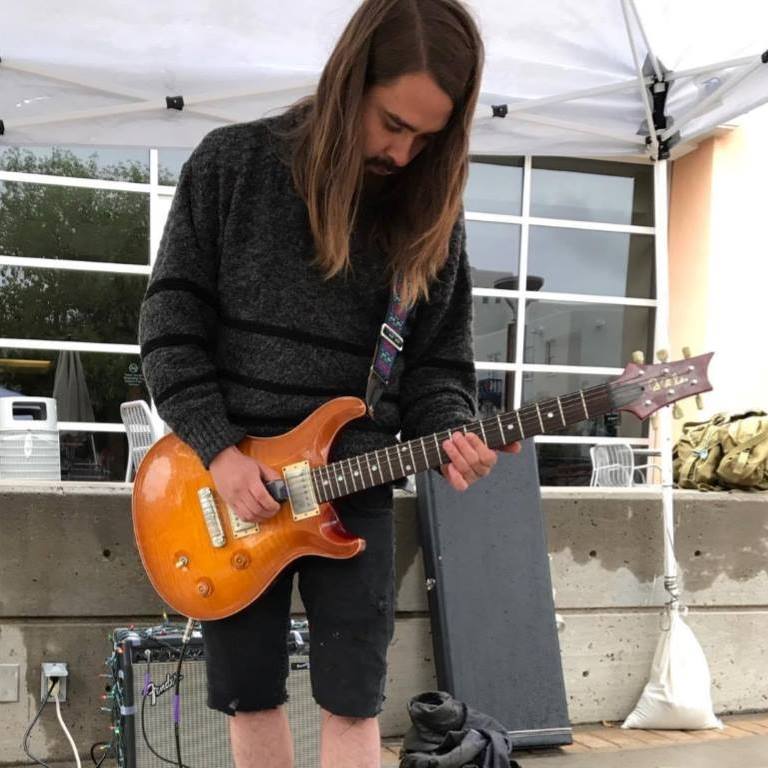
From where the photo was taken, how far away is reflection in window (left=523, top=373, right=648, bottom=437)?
814 cm

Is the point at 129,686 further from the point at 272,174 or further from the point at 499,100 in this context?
the point at 499,100

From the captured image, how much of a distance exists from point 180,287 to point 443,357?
25.5 inches

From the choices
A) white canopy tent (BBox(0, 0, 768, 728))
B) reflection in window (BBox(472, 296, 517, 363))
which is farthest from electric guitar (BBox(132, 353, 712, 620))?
reflection in window (BBox(472, 296, 517, 363))

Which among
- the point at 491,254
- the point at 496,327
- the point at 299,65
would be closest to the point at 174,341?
the point at 299,65

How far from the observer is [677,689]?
3867 millimetres

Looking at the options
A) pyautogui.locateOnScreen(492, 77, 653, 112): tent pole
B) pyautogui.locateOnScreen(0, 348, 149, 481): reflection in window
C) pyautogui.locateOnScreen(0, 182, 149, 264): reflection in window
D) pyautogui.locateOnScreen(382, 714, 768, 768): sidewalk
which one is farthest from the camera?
pyautogui.locateOnScreen(0, 182, 149, 264): reflection in window

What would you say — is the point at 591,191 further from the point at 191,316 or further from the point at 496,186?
the point at 191,316

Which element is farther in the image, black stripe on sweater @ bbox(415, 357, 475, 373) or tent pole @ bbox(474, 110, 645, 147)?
tent pole @ bbox(474, 110, 645, 147)

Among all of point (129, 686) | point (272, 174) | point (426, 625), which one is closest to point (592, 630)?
point (426, 625)

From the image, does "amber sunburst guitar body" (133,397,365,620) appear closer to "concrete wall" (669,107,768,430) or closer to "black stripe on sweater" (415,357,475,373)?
"black stripe on sweater" (415,357,475,373)

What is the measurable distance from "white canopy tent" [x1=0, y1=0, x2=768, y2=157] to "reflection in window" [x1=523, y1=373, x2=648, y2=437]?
4.02 metres

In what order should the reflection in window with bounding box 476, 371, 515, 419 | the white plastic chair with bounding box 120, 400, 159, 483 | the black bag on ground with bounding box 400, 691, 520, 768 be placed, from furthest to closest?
1. the reflection in window with bounding box 476, 371, 515, 419
2. the white plastic chair with bounding box 120, 400, 159, 483
3. the black bag on ground with bounding box 400, 691, 520, 768

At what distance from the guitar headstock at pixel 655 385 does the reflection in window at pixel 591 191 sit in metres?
6.62

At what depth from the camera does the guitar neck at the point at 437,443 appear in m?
1.84
